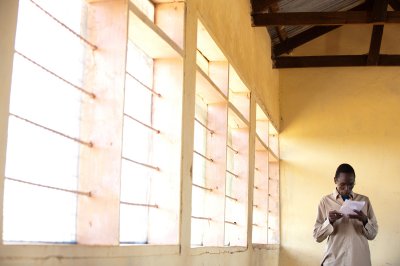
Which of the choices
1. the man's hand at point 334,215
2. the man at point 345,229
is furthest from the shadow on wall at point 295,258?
the man's hand at point 334,215

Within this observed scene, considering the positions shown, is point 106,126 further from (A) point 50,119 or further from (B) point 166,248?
(B) point 166,248

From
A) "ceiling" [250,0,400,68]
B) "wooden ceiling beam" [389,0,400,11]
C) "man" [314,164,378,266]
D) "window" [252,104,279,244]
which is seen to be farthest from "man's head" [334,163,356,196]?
"wooden ceiling beam" [389,0,400,11]

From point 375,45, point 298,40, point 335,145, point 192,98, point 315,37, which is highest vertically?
point 315,37

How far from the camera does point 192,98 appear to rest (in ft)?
14.9

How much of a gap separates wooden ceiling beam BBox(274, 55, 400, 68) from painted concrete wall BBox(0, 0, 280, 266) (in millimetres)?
229

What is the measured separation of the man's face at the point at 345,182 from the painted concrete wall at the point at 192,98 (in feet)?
3.58

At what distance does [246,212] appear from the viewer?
272 inches

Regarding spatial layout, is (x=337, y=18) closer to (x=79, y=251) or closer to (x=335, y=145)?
(x=335, y=145)

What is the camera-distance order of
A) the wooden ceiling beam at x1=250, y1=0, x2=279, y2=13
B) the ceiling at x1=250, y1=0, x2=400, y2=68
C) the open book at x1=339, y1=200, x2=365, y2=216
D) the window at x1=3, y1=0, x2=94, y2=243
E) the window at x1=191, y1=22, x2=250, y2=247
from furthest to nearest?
1. the ceiling at x1=250, y1=0, x2=400, y2=68
2. the wooden ceiling beam at x1=250, y1=0, x2=279, y2=13
3. the window at x1=191, y1=22, x2=250, y2=247
4. the open book at x1=339, y1=200, x2=365, y2=216
5. the window at x1=3, y1=0, x2=94, y2=243

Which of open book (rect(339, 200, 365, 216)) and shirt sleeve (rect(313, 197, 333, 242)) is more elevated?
open book (rect(339, 200, 365, 216))

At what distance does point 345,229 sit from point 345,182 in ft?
1.24

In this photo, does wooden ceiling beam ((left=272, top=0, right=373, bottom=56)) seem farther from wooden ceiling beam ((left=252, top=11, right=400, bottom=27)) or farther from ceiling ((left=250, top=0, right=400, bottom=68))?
wooden ceiling beam ((left=252, top=11, right=400, bottom=27))

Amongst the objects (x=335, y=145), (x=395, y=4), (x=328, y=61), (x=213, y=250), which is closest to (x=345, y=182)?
(x=213, y=250)

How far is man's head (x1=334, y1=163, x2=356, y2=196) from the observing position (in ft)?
17.1
